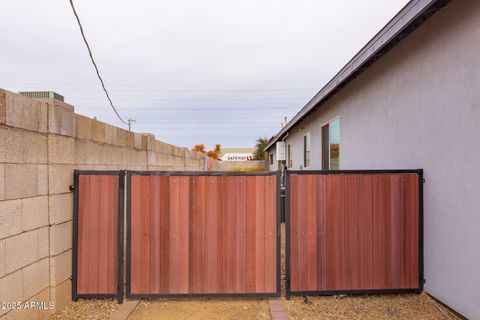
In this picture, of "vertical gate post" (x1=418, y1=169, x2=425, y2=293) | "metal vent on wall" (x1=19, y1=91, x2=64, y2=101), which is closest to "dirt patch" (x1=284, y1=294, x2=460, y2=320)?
"vertical gate post" (x1=418, y1=169, x2=425, y2=293)

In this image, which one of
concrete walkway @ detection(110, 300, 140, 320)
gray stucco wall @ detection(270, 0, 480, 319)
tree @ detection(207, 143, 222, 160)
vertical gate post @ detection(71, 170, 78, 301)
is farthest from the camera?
tree @ detection(207, 143, 222, 160)

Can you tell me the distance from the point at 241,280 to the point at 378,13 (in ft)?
32.1

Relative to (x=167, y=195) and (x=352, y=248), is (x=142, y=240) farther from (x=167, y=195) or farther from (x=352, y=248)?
(x=352, y=248)

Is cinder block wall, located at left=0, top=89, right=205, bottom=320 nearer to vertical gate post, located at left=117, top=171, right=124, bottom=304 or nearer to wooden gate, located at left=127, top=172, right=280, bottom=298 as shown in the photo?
vertical gate post, located at left=117, top=171, right=124, bottom=304

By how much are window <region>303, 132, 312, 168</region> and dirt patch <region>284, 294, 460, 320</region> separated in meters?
7.43

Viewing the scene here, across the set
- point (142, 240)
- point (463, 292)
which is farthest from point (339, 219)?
point (142, 240)

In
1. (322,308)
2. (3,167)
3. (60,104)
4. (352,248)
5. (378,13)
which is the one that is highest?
(378,13)

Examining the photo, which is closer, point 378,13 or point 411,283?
point 411,283

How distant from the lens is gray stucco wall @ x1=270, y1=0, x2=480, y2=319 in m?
3.26

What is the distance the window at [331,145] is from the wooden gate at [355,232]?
4.06 metres

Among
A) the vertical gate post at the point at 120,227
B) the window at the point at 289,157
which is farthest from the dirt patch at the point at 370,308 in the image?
the window at the point at 289,157

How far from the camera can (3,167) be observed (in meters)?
2.77

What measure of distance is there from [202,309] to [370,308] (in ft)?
7.04

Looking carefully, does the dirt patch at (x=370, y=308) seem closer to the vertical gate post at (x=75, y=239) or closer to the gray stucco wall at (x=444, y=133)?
the gray stucco wall at (x=444, y=133)
